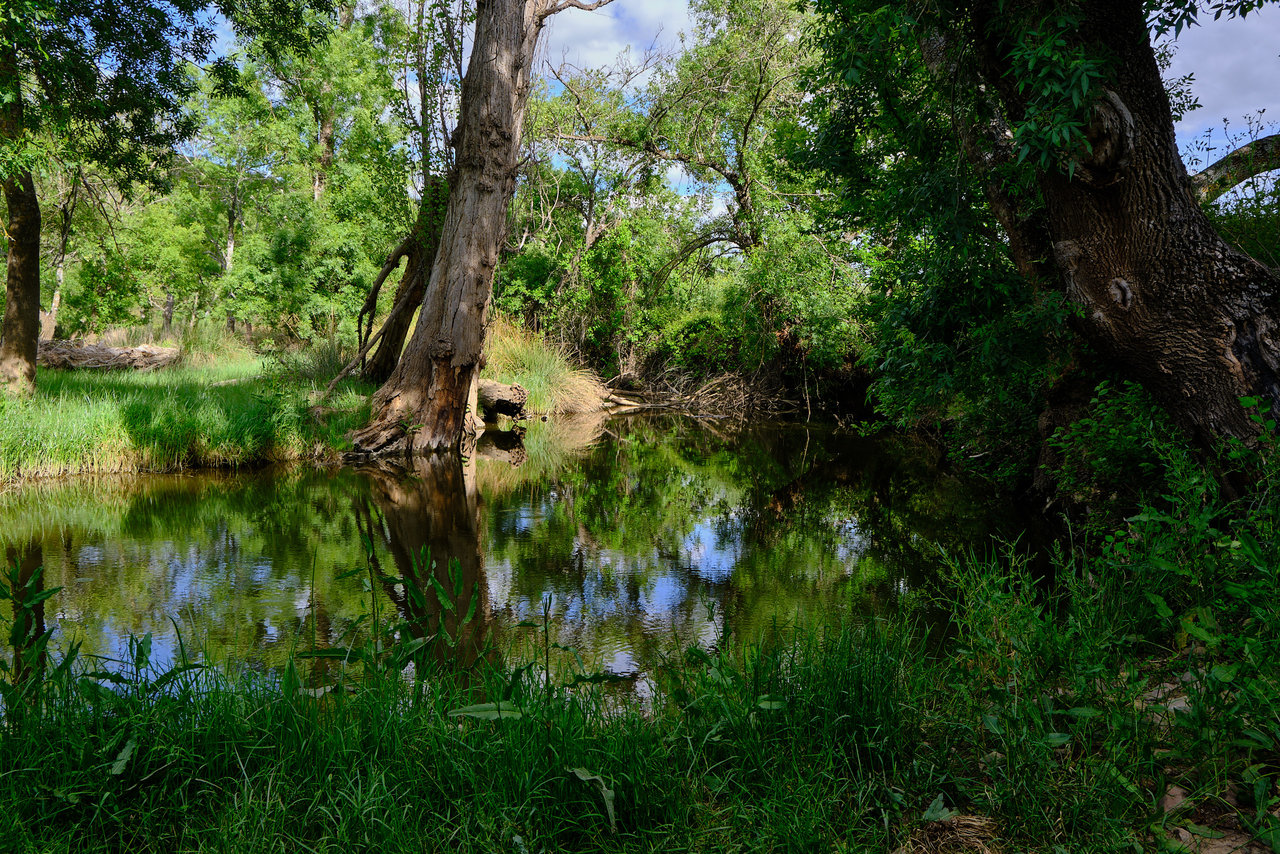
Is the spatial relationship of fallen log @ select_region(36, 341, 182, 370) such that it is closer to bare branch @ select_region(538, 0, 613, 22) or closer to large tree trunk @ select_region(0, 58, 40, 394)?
large tree trunk @ select_region(0, 58, 40, 394)

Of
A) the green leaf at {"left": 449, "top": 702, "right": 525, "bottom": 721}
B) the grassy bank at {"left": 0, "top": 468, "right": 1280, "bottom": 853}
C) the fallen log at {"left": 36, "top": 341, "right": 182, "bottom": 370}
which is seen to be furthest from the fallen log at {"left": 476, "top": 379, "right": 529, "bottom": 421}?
the green leaf at {"left": 449, "top": 702, "right": 525, "bottom": 721}

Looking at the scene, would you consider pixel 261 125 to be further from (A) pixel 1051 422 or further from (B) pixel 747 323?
(A) pixel 1051 422

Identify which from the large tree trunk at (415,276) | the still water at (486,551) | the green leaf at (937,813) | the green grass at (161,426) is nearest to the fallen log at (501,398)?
the large tree trunk at (415,276)

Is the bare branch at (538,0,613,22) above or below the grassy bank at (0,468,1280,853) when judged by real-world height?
above

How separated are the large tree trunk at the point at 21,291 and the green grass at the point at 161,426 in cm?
40

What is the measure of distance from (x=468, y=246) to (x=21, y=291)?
5.94 m

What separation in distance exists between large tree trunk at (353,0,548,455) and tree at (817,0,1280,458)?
643cm

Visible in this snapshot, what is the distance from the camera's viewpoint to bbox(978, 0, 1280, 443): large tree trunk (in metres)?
3.96

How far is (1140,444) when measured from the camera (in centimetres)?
457

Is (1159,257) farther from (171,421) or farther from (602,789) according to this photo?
(171,421)

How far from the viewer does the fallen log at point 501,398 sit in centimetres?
1391

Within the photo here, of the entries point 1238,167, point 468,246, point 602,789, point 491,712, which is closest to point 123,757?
point 491,712

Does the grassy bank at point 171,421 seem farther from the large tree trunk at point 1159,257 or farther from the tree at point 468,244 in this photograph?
the large tree trunk at point 1159,257

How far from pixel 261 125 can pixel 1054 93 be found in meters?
29.8
